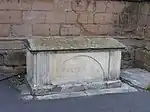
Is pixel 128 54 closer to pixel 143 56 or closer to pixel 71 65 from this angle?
pixel 143 56

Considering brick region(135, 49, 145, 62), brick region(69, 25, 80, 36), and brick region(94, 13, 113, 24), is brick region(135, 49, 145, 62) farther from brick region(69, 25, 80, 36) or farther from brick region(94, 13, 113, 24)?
brick region(69, 25, 80, 36)

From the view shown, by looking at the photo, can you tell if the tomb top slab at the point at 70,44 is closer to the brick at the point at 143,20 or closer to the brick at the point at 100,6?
the brick at the point at 100,6

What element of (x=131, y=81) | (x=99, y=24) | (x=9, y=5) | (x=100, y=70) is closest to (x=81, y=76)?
(x=100, y=70)

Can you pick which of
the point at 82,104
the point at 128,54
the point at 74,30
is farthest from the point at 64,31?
the point at 82,104

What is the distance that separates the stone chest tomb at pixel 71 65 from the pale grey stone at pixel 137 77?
1.41 ft

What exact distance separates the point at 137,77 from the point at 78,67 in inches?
56.5

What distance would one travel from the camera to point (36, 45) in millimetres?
4297

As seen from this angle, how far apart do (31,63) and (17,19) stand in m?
1.12

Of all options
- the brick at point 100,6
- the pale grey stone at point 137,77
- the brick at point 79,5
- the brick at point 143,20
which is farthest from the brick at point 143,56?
the brick at point 79,5

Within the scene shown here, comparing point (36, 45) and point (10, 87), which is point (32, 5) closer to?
point (36, 45)

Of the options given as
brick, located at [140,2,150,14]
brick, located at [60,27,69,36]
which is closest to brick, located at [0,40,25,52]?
brick, located at [60,27,69,36]

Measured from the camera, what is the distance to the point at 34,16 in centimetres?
514

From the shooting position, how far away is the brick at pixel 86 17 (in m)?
5.41

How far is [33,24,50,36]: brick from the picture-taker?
520 centimetres
